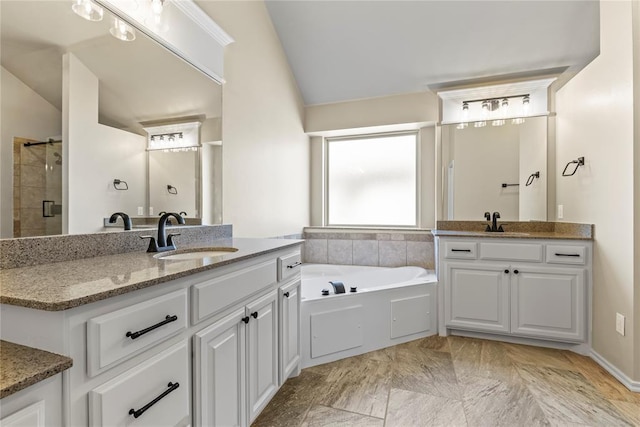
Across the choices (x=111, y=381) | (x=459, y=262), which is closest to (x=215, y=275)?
(x=111, y=381)

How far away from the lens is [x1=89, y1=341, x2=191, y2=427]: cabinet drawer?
769 millimetres

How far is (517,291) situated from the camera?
8.13ft

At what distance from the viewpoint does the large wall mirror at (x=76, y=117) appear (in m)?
1.08

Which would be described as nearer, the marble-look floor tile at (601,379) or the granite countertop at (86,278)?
the granite countertop at (86,278)

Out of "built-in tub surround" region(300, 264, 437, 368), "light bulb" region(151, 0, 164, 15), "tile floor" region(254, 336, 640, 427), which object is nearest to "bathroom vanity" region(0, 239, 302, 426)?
"tile floor" region(254, 336, 640, 427)

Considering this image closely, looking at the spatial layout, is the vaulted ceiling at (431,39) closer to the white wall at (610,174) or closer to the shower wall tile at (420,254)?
the white wall at (610,174)

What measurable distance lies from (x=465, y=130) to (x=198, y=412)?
10.8 ft

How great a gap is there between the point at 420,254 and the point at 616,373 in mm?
1690

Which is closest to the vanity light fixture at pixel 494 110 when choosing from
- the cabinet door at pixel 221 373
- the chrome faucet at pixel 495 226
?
the chrome faucet at pixel 495 226

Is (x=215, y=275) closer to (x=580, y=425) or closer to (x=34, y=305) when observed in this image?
(x=34, y=305)

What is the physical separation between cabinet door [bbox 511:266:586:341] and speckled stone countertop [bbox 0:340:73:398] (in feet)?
9.28

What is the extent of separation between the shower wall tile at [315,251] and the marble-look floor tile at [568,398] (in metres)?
2.09

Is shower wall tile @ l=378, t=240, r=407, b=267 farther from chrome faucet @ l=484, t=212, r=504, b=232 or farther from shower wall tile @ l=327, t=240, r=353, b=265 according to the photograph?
chrome faucet @ l=484, t=212, r=504, b=232

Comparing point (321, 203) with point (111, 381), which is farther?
point (321, 203)
